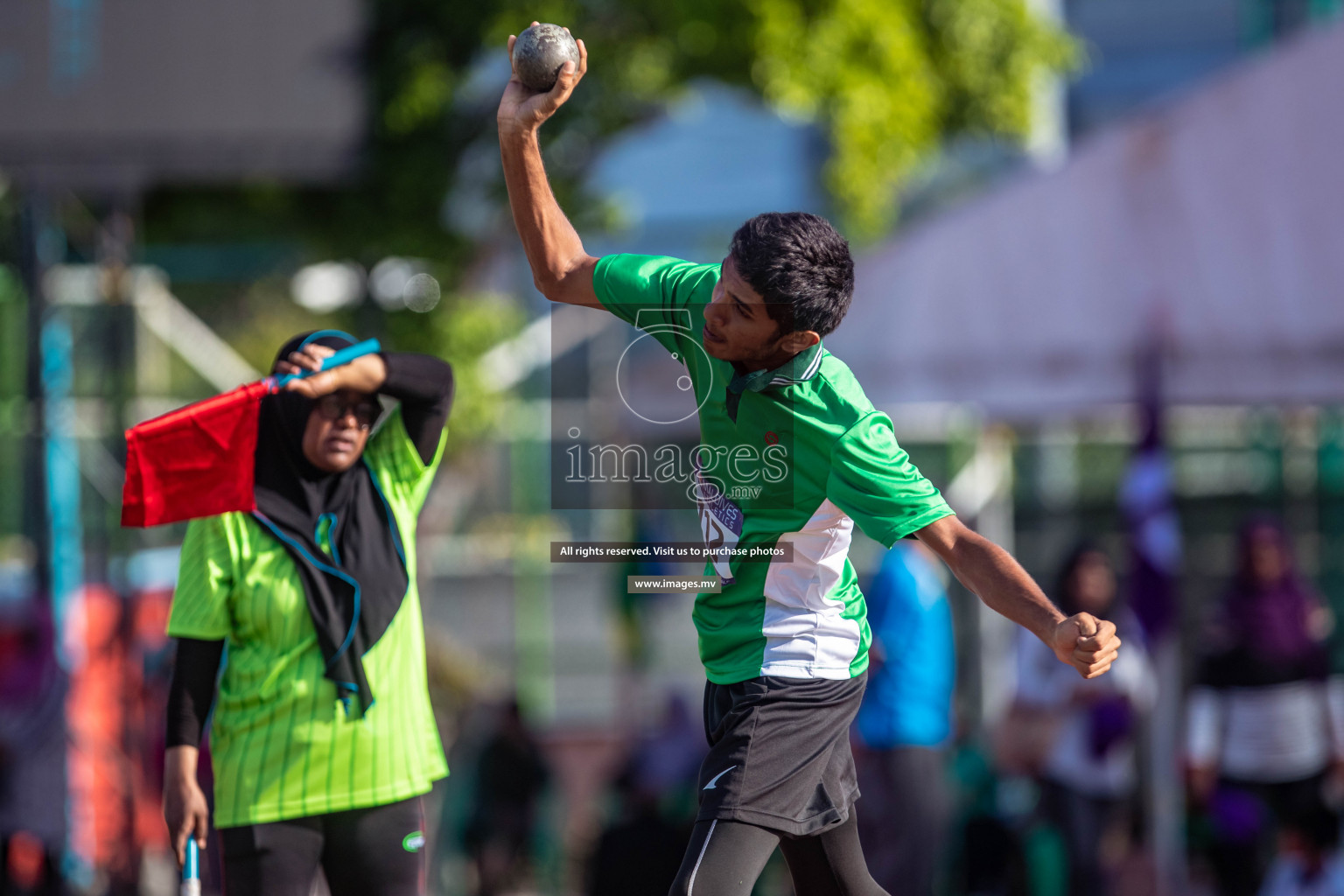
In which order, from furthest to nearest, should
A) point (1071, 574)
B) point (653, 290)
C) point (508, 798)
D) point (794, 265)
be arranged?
point (508, 798) → point (1071, 574) → point (653, 290) → point (794, 265)

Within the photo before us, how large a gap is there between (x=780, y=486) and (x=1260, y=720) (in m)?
3.53

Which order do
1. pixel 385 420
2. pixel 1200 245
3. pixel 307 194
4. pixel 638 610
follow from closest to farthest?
pixel 385 420, pixel 1200 245, pixel 307 194, pixel 638 610

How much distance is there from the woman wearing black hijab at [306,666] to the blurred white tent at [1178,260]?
2.95 metres

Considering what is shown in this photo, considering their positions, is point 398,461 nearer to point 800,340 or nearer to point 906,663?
point 800,340

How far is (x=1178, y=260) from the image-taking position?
4957mm

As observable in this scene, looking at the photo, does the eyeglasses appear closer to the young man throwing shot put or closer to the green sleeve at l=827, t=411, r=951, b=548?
the young man throwing shot put

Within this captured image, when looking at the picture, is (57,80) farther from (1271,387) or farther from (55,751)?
(1271,387)

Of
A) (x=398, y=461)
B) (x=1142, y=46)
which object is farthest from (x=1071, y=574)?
(x=1142, y=46)

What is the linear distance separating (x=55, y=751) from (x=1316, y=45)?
6.01 metres

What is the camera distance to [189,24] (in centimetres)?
679

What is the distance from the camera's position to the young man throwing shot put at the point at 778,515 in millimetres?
2371

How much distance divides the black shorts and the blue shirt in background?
246 cm

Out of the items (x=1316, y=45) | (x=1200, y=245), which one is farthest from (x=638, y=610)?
(x=1316, y=45)

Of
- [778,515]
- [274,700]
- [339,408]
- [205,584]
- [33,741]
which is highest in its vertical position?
[339,408]
